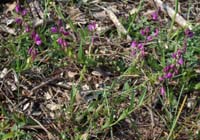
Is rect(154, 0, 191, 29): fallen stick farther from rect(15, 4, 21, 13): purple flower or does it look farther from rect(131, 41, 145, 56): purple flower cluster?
rect(15, 4, 21, 13): purple flower

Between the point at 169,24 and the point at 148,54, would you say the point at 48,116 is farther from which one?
the point at 169,24

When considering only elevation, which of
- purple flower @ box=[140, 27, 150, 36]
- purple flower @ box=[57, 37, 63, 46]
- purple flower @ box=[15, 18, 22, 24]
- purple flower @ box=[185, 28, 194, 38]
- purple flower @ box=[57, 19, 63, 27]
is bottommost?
purple flower @ box=[185, 28, 194, 38]

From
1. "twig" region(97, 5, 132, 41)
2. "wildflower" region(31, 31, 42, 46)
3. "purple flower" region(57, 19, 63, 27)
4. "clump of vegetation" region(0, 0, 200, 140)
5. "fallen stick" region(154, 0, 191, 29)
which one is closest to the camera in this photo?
"clump of vegetation" region(0, 0, 200, 140)

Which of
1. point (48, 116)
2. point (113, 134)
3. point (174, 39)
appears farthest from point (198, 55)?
point (48, 116)

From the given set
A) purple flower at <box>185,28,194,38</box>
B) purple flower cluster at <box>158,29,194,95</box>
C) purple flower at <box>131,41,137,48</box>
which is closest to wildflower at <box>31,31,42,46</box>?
purple flower at <box>131,41,137,48</box>

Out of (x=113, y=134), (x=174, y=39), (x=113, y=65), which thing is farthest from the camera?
(x=174, y=39)

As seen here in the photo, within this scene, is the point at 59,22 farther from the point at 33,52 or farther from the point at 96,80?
the point at 96,80

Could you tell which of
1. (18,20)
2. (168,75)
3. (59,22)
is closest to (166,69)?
Answer: (168,75)

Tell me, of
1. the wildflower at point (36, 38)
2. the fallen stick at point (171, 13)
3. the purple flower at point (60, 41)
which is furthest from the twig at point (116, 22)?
the wildflower at point (36, 38)

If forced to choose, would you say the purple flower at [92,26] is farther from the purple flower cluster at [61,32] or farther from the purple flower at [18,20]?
the purple flower at [18,20]

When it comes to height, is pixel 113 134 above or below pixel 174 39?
below

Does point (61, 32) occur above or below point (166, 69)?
above
